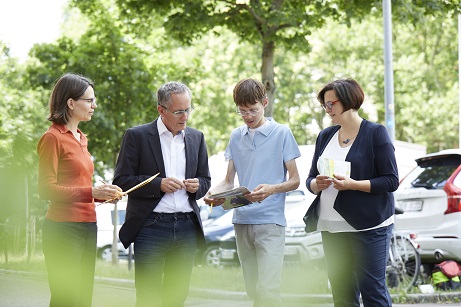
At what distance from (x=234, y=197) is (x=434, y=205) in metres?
6.61

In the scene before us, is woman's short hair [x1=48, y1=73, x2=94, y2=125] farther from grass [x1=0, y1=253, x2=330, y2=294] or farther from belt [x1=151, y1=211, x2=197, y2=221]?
grass [x1=0, y1=253, x2=330, y2=294]

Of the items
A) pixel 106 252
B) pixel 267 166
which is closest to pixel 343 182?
pixel 267 166

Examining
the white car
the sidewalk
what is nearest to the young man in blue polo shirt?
the sidewalk

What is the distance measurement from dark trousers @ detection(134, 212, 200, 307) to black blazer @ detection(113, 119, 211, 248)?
2.4 inches

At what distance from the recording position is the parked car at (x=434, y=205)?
34.2 ft

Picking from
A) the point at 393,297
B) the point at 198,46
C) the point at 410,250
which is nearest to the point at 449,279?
the point at 410,250

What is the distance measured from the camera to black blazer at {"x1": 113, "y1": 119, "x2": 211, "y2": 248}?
453 centimetres

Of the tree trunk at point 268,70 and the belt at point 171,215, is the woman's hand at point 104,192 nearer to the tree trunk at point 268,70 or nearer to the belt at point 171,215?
the belt at point 171,215

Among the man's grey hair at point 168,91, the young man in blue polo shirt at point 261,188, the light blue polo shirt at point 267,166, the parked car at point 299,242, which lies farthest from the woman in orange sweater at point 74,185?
the parked car at point 299,242

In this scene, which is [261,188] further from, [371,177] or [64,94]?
[64,94]

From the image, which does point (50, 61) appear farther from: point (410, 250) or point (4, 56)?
point (4, 56)

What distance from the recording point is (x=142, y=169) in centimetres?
467

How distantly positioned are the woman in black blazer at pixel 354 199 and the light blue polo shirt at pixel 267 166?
33cm

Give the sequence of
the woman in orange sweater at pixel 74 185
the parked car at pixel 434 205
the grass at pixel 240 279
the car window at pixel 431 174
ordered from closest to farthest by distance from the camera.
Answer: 1. the woman in orange sweater at pixel 74 185
2. the grass at pixel 240 279
3. the parked car at pixel 434 205
4. the car window at pixel 431 174
